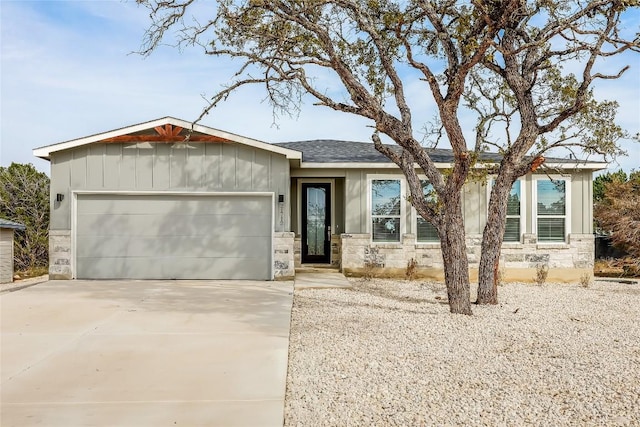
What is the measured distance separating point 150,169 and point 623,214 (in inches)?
484

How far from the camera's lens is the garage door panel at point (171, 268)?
11430 millimetres

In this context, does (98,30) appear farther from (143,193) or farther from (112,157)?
(143,193)

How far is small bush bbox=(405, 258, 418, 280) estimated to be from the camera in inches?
472

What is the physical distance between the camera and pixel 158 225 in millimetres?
11508

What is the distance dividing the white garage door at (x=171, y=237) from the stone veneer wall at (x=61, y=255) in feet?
0.65

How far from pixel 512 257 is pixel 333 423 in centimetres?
985

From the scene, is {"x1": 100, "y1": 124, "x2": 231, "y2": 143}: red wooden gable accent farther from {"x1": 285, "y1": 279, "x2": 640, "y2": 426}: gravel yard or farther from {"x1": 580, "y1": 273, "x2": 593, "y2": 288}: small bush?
{"x1": 580, "y1": 273, "x2": 593, "y2": 288}: small bush

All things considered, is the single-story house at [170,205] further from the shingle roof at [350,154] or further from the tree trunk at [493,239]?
the tree trunk at [493,239]

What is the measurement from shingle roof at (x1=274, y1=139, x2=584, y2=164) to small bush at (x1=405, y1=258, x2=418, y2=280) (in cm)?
254

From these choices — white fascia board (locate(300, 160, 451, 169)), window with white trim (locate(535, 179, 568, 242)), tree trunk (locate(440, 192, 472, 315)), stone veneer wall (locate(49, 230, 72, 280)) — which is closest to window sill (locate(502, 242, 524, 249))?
window with white trim (locate(535, 179, 568, 242))

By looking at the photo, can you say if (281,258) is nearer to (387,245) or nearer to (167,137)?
(387,245)

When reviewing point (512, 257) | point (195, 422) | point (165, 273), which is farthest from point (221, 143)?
point (195, 422)

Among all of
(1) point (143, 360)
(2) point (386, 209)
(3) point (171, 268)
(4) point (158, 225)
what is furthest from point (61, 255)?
(2) point (386, 209)

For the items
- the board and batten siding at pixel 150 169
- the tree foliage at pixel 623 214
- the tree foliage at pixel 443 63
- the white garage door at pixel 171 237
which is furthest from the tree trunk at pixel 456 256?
the tree foliage at pixel 623 214
